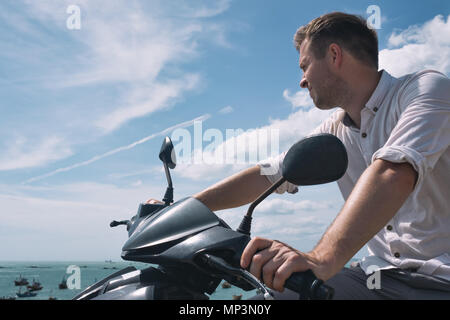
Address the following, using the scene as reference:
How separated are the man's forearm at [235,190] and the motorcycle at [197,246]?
2.94 ft

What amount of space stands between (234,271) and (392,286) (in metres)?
1.14

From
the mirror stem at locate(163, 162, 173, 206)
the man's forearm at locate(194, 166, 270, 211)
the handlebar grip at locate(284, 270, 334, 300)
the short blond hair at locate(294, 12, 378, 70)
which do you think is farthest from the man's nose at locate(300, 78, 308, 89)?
the handlebar grip at locate(284, 270, 334, 300)

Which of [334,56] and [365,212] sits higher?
[334,56]

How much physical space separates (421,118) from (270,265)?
1.04 m

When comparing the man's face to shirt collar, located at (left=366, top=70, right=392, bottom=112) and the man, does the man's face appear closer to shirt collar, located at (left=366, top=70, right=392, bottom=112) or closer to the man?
the man

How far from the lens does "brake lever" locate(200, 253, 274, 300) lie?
1.09 metres

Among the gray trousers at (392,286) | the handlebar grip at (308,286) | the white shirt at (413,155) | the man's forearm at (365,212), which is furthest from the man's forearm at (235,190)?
the handlebar grip at (308,286)

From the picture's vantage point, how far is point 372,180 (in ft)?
4.53

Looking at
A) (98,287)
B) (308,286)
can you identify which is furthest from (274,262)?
(98,287)

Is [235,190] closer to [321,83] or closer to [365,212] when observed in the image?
[321,83]

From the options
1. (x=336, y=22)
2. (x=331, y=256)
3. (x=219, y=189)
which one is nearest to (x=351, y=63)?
(x=336, y=22)

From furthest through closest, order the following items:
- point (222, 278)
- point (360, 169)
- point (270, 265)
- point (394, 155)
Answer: point (360, 169) < point (394, 155) < point (222, 278) < point (270, 265)

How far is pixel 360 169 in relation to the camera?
7.93 feet
